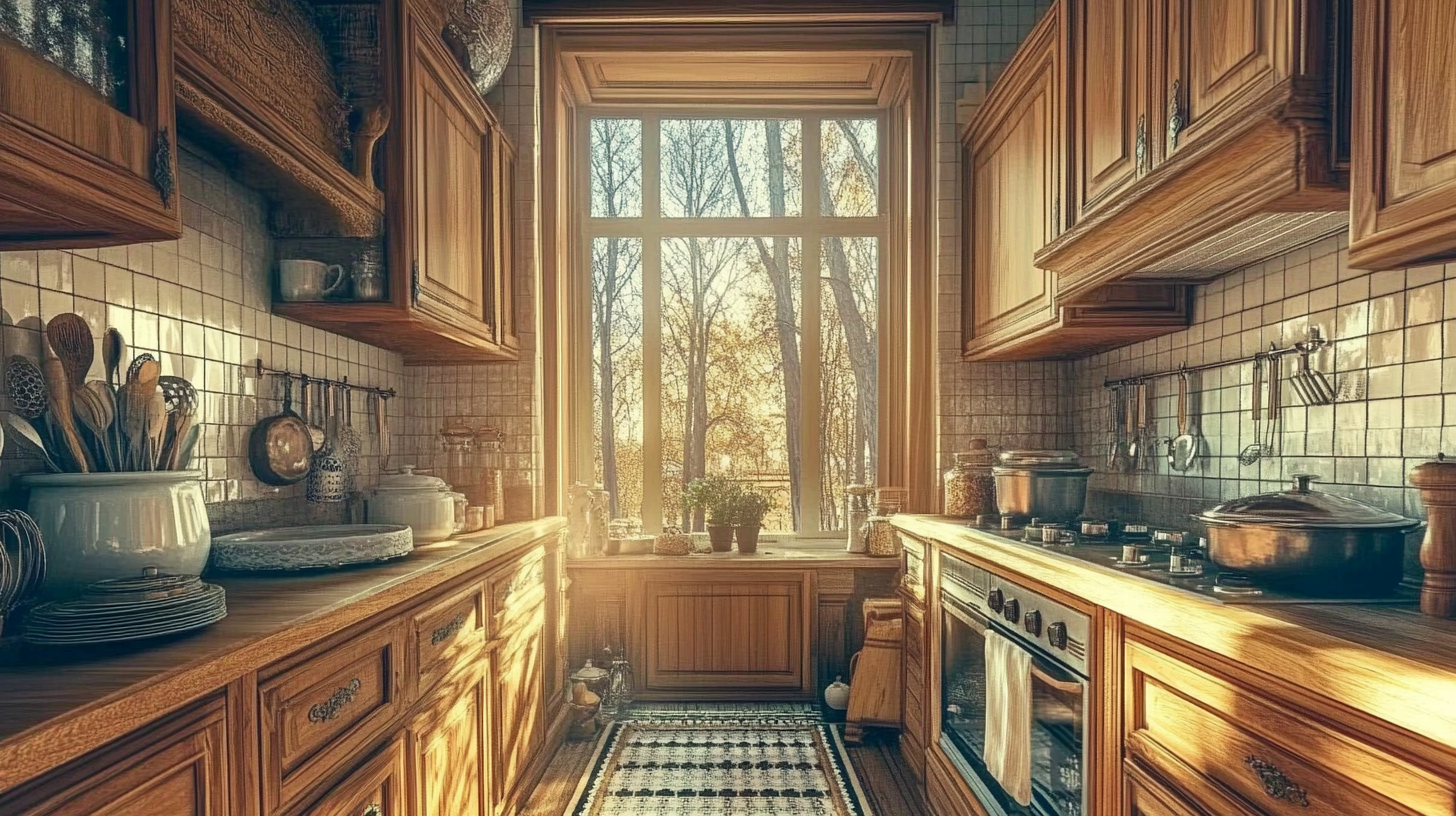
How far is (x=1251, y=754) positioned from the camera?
3.40 feet

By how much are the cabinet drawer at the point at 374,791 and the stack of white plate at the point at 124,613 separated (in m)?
0.38

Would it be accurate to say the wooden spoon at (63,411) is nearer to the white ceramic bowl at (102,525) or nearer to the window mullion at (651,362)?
the white ceramic bowl at (102,525)

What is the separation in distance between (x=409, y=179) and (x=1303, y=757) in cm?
212

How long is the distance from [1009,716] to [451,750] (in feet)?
4.16

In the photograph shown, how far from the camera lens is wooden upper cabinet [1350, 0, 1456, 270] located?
0.95 meters

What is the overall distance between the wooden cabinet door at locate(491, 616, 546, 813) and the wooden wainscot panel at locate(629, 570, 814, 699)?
2.02 feet

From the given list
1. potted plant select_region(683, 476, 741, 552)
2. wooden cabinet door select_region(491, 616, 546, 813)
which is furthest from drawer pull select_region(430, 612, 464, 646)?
potted plant select_region(683, 476, 741, 552)

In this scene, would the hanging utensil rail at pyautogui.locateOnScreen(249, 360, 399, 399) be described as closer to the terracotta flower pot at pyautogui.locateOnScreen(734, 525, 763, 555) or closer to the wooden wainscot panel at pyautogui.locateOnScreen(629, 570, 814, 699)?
the wooden wainscot panel at pyautogui.locateOnScreen(629, 570, 814, 699)

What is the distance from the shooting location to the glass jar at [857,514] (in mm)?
3311

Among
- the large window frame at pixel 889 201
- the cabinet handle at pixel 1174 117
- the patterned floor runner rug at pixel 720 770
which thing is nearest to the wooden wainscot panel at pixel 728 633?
the patterned floor runner rug at pixel 720 770

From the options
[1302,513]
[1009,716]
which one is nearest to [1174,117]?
[1302,513]

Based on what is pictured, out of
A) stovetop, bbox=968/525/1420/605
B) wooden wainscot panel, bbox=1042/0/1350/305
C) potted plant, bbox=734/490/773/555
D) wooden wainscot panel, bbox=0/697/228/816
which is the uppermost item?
wooden wainscot panel, bbox=1042/0/1350/305

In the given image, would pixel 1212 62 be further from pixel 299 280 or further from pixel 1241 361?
pixel 299 280

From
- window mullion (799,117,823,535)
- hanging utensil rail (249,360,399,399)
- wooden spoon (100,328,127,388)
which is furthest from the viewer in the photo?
window mullion (799,117,823,535)
